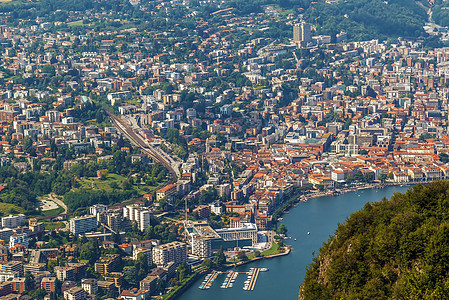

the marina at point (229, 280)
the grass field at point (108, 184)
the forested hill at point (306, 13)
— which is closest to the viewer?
the marina at point (229, 280)

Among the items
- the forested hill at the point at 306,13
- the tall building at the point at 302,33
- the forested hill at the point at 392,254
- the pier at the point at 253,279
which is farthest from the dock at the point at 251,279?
the forested hill at the point at 306,13

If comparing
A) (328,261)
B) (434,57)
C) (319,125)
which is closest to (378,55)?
(434,57)

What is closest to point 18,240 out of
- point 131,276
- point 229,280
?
point 131,276

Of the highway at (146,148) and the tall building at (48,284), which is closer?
the tall building at (48,284)

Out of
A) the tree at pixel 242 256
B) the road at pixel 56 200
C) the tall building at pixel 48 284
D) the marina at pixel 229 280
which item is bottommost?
the marina at pixel 229 280

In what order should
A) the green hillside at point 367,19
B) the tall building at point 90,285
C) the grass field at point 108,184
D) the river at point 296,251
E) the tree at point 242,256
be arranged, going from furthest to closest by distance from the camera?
the green hillside at point 367,19, the grass field at point 108,184, the tree at point 242,256, the river at point 296,251, the tall building at point 90,285

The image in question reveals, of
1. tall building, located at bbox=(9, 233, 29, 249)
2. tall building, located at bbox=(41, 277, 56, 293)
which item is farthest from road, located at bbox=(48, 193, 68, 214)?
tall building, located at bbox=(41, 277, 56, 293)

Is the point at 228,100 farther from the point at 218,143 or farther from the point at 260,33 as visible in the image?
the point at 260,33

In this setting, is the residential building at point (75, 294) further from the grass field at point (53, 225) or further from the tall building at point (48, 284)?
the grass field at point (53, 225)
